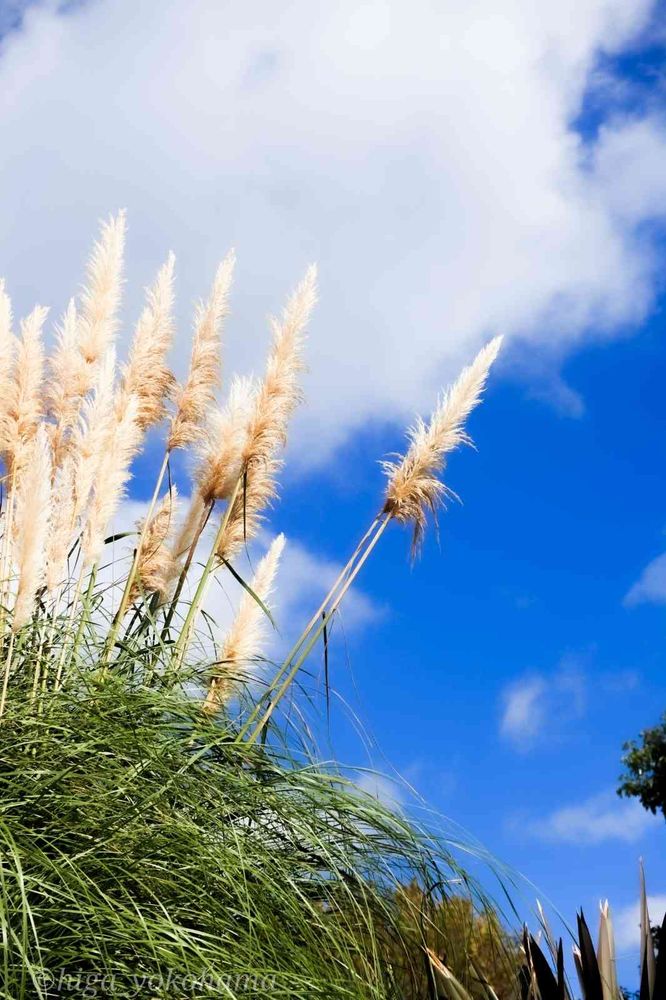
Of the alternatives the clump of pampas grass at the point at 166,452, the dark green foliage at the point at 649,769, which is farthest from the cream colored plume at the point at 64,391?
the dark green foliage at the point at 649,769

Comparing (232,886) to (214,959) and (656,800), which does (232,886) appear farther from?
(656,800)

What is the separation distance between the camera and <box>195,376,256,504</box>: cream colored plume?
13.4 ft

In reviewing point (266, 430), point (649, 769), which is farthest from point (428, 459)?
point (649, 769)

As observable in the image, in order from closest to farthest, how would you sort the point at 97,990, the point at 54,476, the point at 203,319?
the point at 97,990, the point at 54,476, the point at 203,319

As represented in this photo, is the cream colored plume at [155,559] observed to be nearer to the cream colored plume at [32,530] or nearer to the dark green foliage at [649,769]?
the cream colored plume at [32,530]

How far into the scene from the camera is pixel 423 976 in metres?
3.41

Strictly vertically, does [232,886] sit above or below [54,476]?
below

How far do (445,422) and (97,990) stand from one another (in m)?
2.43

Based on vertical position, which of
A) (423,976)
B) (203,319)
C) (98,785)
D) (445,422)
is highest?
(203,319)

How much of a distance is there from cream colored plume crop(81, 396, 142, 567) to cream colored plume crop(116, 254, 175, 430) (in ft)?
1.14

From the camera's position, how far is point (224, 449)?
13.4 feet

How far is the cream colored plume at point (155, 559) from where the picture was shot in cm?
404

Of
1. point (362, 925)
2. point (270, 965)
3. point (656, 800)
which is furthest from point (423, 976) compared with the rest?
point (656, 800)

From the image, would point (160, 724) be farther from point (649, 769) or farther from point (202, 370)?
point (649, 769)
